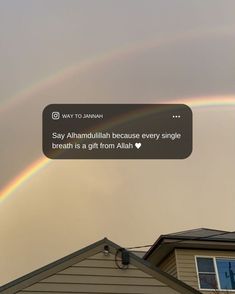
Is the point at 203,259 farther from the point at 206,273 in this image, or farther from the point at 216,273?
the point at 216,273

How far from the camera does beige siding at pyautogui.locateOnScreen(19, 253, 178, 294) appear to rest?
7.27 metres

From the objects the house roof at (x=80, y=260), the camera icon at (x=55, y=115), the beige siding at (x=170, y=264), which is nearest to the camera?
the house roof at (x=80, y=260)

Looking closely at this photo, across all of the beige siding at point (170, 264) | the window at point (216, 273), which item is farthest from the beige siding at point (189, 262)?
the beige siding at point (170, 264)

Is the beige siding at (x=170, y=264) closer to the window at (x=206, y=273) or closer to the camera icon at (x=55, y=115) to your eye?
the window at (x=206, y=273)

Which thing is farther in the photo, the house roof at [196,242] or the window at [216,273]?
the house roof at [196,242]

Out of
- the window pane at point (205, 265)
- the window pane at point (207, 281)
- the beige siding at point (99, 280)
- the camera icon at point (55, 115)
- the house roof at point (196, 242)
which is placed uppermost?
the camera icon at point (55, 115)

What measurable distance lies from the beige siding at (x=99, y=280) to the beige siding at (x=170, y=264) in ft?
26.5

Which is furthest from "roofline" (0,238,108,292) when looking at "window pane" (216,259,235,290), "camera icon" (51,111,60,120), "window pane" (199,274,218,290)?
"window pane" (216,259,235,290)

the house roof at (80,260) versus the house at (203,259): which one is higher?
the house at (203,259)

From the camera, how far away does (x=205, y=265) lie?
50.3 ft

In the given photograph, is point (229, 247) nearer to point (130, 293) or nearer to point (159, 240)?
point (159, 240)

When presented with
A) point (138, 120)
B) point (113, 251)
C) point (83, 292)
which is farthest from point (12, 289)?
point (138, 120)

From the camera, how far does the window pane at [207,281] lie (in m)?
15.0

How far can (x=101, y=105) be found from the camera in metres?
13.3
